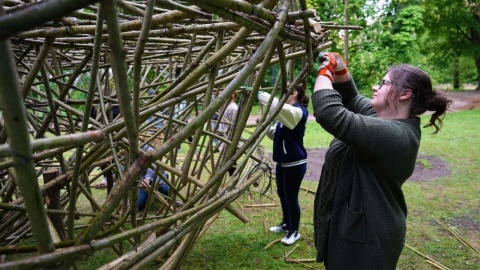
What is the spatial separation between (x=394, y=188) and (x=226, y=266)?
169 centimetres

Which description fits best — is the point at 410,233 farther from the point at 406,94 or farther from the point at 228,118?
the point at 228,118

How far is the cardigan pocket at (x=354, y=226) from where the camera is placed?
1.59 m

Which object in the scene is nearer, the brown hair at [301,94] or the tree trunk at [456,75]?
the brown hair at [301,94]

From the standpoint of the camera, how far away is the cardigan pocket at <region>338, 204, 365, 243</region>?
62.7 inches

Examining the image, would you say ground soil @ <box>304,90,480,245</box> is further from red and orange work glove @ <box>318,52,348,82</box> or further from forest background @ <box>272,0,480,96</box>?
forest background @ <box>272,0,480,96</box>

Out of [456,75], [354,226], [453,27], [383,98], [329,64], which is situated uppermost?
[329,64]

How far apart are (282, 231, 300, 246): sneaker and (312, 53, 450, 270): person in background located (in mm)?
1570

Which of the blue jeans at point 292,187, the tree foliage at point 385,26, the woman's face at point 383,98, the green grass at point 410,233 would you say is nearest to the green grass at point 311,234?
the green grass at point 410,233

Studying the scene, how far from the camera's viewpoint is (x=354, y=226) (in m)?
1.60

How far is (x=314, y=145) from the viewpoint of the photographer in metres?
7.53

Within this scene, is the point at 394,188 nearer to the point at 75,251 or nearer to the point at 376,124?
the point at 376,124

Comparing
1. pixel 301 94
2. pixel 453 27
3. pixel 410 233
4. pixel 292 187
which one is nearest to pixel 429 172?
pixel 410 233

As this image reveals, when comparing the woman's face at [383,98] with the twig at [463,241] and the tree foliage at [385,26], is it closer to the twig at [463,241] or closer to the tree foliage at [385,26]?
the twig at [463,241]

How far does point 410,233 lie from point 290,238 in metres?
1.12
